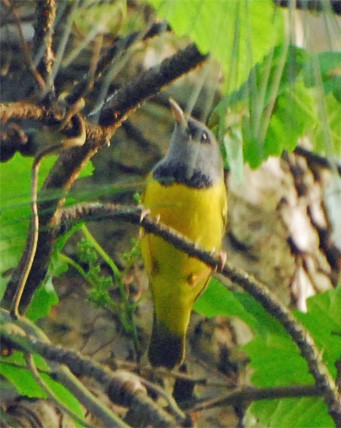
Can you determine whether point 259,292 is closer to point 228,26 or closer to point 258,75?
point 258,75

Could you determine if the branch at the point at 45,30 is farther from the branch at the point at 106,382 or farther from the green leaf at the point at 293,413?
A: the green leaf at the point at 293,413

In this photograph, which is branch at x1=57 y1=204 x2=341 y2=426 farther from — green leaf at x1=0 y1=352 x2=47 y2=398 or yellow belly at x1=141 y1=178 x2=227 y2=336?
yellow belly at x1=141 y1=178 x2=227 y2=336

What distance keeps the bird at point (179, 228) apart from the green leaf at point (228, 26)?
88cm

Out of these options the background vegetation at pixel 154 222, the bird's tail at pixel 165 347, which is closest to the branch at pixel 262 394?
the background vegetation at pixel 154 222

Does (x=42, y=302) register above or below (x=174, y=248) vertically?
above

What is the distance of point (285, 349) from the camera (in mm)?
1475

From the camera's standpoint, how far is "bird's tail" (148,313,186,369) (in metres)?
1.97

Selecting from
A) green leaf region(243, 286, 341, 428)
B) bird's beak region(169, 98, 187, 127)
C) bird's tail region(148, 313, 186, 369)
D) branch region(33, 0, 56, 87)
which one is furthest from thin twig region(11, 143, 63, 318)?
bird's beak region(169, 98, 187, 127)

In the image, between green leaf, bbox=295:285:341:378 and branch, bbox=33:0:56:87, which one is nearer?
branch, bbox=33:0:56:87

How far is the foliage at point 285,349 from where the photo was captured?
142cm

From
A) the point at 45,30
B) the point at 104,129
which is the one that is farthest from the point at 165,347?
the point at 45,30

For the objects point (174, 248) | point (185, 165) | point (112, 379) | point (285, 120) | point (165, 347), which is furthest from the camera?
point (185, 165)

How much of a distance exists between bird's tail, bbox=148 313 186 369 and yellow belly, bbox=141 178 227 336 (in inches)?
1.2

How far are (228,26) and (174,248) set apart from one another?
125 cm
